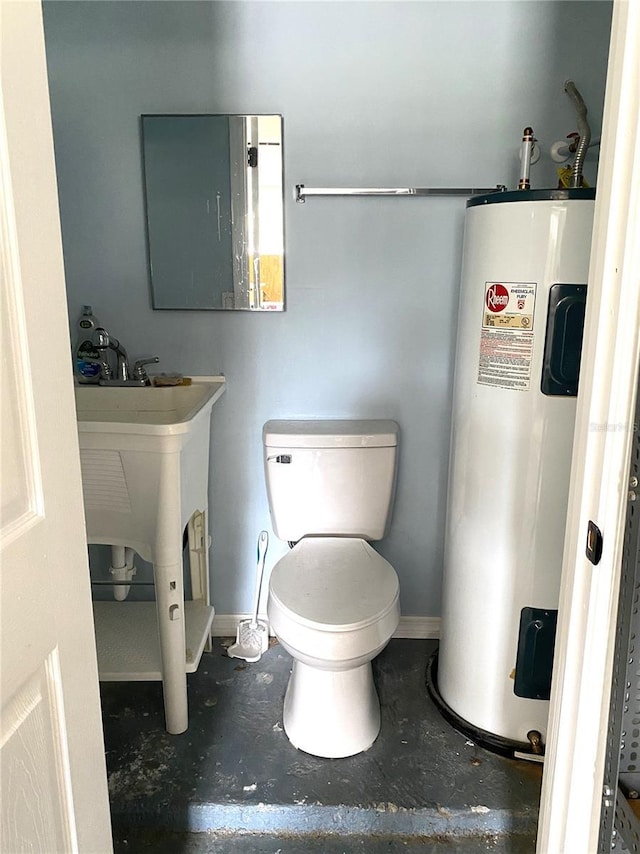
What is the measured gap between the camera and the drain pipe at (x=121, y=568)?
2.02 metres

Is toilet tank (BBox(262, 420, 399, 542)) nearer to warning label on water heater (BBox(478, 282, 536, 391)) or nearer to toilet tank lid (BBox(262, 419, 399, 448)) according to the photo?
toilet tank lid (BBox(262, 419, 399, 448))

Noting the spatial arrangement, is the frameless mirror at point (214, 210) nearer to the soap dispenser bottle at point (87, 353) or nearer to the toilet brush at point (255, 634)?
the soap dispenser bottle at point (87, 353)

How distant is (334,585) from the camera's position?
1712mm

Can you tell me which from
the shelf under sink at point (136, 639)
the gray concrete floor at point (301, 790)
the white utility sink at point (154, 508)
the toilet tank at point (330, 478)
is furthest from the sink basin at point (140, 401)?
the gray concrete floor at point (301, 790)

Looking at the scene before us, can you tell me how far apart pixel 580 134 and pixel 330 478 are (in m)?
1.13

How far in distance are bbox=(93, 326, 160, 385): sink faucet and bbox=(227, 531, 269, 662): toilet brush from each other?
0.65 metres

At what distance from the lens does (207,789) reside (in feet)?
5.19

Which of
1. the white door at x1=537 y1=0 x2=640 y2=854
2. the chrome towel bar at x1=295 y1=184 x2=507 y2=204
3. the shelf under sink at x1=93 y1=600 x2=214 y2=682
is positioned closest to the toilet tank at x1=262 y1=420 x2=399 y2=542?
the shelf under sink at x1=93 y1=600 x2=214 y2=682

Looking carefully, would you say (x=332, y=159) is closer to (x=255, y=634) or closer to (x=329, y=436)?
(x=329, y=436)

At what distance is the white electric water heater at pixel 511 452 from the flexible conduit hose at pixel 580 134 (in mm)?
165

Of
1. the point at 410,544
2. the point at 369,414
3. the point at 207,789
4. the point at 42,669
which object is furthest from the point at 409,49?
the point at 207,789

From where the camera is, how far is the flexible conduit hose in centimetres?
154

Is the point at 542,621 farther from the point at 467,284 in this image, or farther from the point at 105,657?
the point at 105,657

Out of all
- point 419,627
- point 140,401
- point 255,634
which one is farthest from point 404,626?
point 140,401
